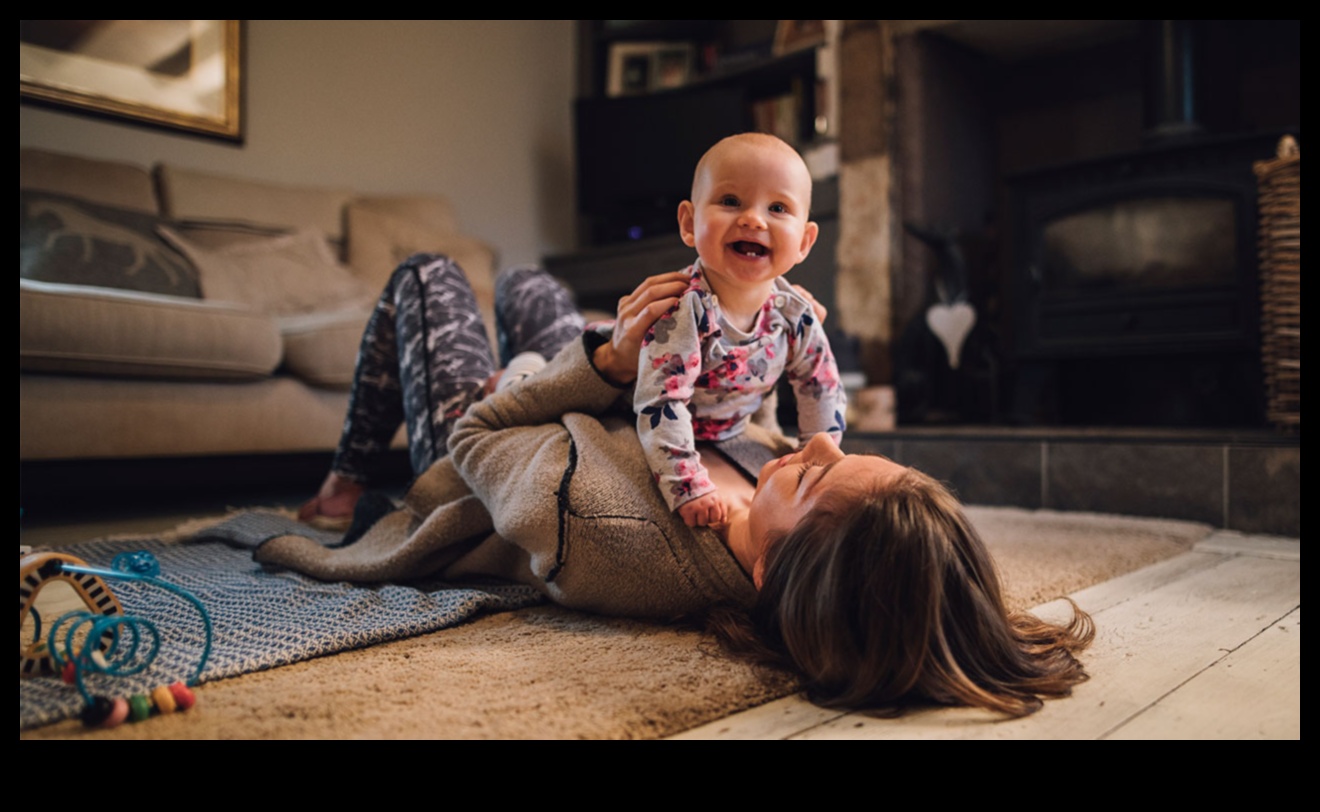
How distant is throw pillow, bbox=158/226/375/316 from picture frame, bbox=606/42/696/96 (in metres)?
1.66

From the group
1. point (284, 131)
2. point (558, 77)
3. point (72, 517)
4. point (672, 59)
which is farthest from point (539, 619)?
point (558, 77)

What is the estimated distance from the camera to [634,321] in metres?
1.05

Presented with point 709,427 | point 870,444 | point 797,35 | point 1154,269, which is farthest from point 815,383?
point 797,35

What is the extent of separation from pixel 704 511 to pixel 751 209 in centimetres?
34

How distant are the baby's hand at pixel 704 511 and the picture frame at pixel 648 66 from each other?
315cm

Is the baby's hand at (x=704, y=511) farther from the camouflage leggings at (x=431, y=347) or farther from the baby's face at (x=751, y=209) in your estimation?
the camouflage leggings at (x=431, y=347)

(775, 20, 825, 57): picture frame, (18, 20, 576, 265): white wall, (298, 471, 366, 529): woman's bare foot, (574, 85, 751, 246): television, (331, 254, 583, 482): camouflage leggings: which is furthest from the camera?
(574, 85, 751, 246): television

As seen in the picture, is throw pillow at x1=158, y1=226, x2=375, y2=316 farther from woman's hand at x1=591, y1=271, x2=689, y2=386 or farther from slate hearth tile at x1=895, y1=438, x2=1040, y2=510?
slate hearth tile at x1=895, y1=438, x2=1040, y2=510

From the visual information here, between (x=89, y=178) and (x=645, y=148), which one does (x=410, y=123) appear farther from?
(x=89, y=178)

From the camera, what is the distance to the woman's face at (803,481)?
817mm

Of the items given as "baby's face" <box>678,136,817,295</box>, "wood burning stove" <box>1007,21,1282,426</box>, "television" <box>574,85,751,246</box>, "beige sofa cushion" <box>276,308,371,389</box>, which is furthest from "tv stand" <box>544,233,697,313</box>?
"baby's face" <box>678,136,817,295</box>

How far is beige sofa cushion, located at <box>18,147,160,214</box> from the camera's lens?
2.46 meters

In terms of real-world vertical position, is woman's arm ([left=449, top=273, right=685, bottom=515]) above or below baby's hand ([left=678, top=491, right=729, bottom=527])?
above
